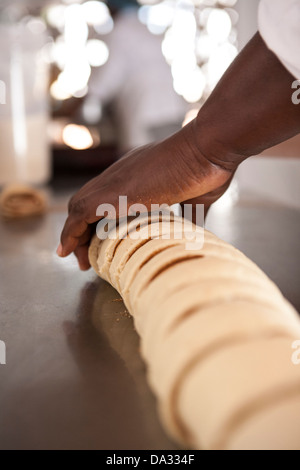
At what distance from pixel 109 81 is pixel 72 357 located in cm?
322

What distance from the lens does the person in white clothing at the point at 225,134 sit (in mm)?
756

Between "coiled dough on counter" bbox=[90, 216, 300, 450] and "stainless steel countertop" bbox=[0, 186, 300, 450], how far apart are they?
0.34ft

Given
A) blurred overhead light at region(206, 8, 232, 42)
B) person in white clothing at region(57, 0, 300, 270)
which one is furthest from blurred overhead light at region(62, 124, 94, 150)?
person in white clothing at region(57, 0, 300, 270)

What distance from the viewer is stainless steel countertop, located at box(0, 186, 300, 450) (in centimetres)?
62

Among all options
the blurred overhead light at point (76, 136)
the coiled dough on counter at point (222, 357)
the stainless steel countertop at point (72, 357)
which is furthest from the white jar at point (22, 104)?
the coiled dough on counter at point (222, 357)

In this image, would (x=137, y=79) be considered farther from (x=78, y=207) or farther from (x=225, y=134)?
(x=225, y=134)

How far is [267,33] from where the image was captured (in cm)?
76

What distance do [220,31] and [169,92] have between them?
86 centimetres

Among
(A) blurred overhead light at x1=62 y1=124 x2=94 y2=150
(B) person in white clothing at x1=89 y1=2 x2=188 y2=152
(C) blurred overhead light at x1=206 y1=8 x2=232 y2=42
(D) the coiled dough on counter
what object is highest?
(C) blurred overhead light at x1=206 y1=8 x2=232 y2=42

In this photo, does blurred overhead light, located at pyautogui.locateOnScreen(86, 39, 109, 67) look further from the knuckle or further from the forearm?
the forearm

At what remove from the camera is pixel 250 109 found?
824 mm

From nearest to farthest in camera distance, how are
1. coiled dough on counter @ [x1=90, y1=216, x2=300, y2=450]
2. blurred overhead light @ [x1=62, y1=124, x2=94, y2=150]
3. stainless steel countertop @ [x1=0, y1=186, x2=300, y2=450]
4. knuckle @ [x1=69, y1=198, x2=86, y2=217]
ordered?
coiled dough on counter @ [x1=90, y1=216, x2=300, y2=450], stainless steel countertop @ [x1=0, y1=186, x2=300, y2=450], knuckle @ [x1=69, y1=198, x2=86, y2=217], blurred overhead light @ [x1=62, y1=124, x2=94, y2=150]

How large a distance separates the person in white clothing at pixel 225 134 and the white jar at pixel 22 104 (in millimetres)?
1509
